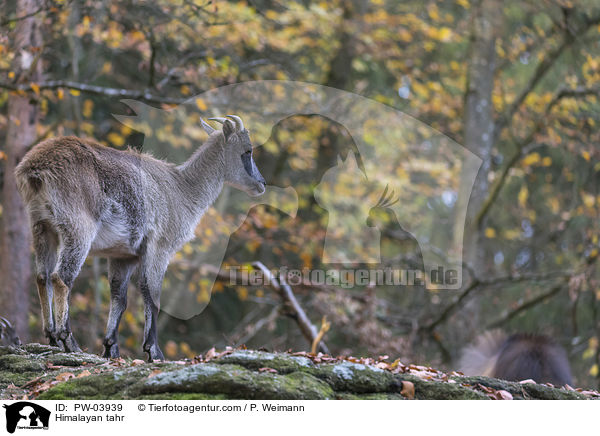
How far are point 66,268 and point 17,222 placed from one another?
471 centimetres

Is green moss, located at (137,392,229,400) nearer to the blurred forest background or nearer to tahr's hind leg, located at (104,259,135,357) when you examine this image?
tahr's hind leg, located at (104,259,135,357)

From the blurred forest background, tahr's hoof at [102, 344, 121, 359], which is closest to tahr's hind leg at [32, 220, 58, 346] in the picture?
tahr's hoof at [102, 344, 121, 359]

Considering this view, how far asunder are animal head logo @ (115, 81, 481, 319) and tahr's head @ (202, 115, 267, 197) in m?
3.22

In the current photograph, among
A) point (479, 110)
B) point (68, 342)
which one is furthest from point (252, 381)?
point (479, 110)

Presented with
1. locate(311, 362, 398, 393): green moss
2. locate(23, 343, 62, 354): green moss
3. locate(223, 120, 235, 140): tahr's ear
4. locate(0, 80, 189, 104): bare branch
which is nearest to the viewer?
locate(311, 362, 398, 393): green moss

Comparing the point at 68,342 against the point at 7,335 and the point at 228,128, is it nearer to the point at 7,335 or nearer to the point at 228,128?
the point at 7,335

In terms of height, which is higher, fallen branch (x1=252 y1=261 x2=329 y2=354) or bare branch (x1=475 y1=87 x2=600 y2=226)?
bare branch (x1=475 y1=87 x2=600 y2=226)

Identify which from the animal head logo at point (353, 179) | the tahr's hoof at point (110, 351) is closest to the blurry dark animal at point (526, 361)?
the animal head logo at point (353, 179)

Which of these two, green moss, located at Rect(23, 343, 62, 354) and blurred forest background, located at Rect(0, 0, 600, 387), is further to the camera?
blurred forest background, located at Rect(0, 0, 600, 387)

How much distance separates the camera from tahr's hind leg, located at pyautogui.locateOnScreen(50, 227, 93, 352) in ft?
21.2

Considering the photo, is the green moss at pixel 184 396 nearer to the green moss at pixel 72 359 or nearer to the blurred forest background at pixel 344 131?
the green moss at pixel 72 359

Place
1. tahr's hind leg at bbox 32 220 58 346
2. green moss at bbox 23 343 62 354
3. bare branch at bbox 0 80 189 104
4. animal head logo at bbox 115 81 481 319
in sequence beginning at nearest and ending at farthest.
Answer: tahr's hind leg at bbox 32 220 58 346
green moss at bbox 23 343 62 354
bare branch at bbox 0 80 189 104
animal head logo at bbox 115 81 481 319

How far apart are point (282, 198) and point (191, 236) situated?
861cm

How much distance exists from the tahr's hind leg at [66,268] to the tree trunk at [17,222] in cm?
451
